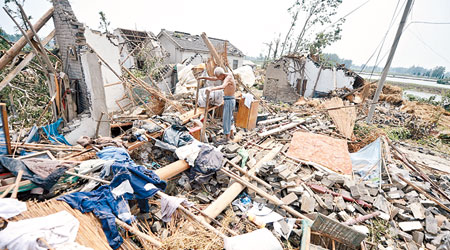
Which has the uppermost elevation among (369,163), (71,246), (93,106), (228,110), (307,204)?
(93,106)

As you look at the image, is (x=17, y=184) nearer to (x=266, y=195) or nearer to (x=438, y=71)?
(x=266, y=195)

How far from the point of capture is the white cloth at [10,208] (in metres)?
2.31

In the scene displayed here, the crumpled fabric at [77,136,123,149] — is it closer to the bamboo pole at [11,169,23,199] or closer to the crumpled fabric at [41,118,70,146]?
the crumpled fabric at [41,118,70,146]

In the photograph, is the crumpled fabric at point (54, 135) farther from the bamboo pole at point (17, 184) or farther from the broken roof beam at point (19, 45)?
the bamboo pole at point (17, 184)

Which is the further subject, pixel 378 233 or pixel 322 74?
pixel 322 74

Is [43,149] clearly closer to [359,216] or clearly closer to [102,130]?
[102,130]

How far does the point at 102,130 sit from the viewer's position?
5.59 meters

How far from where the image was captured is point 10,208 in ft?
7.78

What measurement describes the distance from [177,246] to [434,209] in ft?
17.9

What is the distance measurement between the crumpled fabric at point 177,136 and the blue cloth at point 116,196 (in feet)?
4.71

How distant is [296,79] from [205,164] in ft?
47.1

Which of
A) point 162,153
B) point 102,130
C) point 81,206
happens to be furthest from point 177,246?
point 102,130

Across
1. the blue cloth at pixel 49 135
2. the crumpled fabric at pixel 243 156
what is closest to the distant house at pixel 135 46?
the blue cloth at pixel 49 135

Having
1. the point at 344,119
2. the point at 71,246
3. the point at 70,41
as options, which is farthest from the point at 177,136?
the point at 344,119
